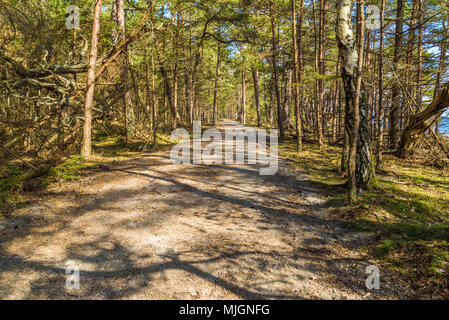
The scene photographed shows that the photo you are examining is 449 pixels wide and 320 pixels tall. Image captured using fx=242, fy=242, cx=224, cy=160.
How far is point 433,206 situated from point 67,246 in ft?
24.6

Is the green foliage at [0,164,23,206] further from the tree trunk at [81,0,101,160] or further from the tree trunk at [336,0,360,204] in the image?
the tree trunk at [336,0,360,204]

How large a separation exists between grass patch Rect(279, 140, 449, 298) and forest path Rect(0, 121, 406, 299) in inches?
15.6

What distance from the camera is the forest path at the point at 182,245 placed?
3.16 metres

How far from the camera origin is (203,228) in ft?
15.8

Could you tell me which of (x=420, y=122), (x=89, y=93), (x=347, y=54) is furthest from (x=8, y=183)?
(x=420, y=122)

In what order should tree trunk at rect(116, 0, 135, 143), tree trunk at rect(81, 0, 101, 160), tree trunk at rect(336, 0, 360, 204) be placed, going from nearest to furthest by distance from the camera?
1. tree trunk at rect(336, 0, 360, 204)
2. tree trunk at rect(81, 0, 101, 160)
3. tree trunk at rect(116, 0, 135, 143)

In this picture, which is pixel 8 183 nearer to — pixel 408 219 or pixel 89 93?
pixel 89 93

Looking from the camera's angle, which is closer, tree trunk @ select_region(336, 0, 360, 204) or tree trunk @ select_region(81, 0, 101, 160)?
tree trunk @ select_region(336, 0, 360, 204)

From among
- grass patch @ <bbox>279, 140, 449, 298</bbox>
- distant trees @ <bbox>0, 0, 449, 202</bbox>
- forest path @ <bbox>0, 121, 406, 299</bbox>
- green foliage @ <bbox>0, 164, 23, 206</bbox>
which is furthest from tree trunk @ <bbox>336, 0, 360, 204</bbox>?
green foliage @ <bbox>0, 164, 23, 206</bbox>

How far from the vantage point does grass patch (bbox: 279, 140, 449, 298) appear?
3359mm

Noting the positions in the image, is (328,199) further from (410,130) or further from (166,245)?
(410,130)

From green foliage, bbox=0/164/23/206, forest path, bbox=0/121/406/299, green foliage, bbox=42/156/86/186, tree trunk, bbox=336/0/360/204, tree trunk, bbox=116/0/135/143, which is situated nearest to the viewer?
forest path, bbox=0/121/406/299

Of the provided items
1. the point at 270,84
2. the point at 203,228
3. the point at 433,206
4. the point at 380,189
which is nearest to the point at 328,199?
the point at 380,189

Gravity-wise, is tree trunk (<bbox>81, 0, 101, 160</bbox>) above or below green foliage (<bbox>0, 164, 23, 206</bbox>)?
above
